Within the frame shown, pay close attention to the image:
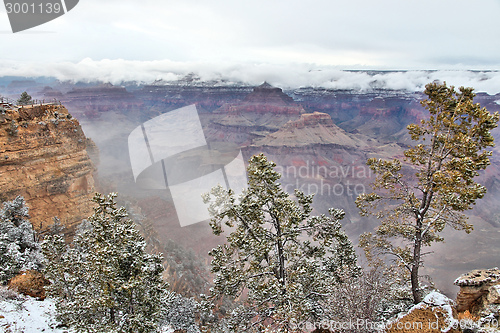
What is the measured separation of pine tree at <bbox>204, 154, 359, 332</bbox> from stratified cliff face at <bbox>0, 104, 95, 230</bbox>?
19.0 meters

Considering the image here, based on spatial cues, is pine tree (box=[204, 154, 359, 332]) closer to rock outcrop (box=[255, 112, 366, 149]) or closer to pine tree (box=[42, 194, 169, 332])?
pine tree (box=[42, 194, 169, 332])

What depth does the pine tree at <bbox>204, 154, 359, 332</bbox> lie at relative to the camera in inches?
304

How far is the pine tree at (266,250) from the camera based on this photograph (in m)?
7.72

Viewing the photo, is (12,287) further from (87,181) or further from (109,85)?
(109,85)

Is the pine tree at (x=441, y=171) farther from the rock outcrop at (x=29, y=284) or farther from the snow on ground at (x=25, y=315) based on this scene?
the rock outcrop at (x=29, y=284)

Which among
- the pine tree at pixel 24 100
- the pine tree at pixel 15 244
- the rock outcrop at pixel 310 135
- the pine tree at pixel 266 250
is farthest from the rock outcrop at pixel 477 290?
the rock outcrop at pixel 310 135

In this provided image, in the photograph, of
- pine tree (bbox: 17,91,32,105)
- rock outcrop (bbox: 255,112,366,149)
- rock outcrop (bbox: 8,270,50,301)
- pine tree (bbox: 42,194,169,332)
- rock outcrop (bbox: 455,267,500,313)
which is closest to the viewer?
pine tree (bbox: 42,194,169,332)

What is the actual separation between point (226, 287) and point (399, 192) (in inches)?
295

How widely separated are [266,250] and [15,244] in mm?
15295

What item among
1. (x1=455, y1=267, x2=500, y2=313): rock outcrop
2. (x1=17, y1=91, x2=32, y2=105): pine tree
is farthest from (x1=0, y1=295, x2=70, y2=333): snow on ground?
(x1=17, y1=91, x2=32, y2=105): pine tree

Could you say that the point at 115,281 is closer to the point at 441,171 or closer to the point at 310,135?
the point at 441,171

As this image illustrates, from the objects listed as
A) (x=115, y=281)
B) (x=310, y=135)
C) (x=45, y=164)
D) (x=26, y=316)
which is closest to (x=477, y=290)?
(x=115, y=281)

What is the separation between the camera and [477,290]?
29.2 feet

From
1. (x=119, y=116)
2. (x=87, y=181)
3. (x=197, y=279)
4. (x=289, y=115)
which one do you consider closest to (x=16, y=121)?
(x=87, y=181)
